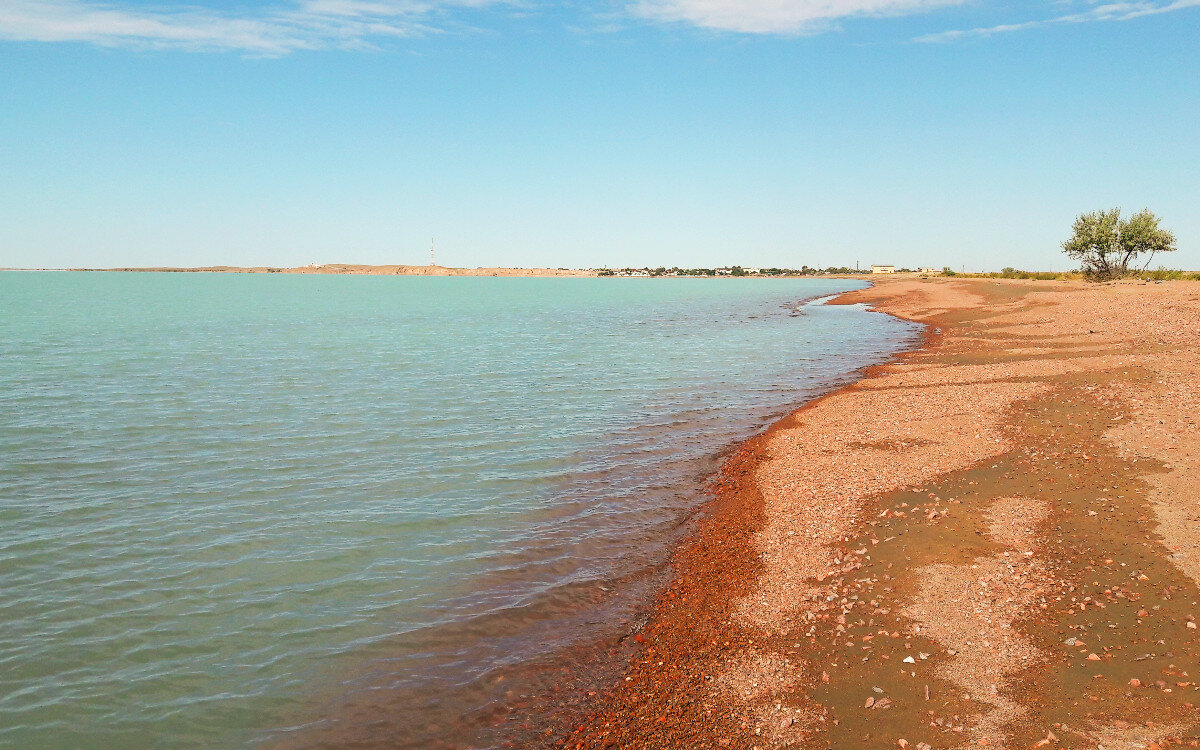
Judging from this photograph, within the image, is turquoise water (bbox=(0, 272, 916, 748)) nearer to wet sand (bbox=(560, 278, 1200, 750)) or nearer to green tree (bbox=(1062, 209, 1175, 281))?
wet sand (bbox=(560, 278, 1200, 750))

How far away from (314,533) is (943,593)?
11.3 meters

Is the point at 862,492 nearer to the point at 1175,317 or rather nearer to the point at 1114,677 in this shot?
the point at 1114,677

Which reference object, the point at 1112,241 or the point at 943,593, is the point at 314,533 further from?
the point at 1112,241

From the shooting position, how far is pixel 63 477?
1659cm

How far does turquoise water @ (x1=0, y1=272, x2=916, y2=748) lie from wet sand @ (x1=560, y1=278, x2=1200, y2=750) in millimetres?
1868

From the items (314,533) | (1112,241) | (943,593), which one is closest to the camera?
(943,593)

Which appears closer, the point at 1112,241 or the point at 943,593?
the point at 943,593

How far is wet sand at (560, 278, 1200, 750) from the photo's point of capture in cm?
707

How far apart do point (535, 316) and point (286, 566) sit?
3004 inches

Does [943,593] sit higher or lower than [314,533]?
higher

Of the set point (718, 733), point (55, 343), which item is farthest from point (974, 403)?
point (55, 343)

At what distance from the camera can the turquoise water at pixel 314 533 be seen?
863cm

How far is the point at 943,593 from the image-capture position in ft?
31.2

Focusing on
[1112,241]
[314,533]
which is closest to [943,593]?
[314,533]
